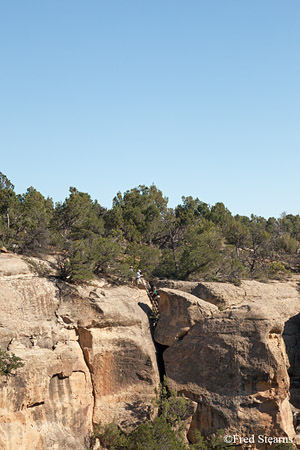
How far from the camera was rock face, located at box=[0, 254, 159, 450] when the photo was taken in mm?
16609

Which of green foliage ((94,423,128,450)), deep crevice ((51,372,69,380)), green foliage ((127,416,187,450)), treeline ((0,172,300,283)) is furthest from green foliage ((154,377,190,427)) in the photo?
treeline ((0,172,300,283))

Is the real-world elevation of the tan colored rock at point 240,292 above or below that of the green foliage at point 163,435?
above

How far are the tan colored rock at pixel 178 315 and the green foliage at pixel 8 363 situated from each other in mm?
7523

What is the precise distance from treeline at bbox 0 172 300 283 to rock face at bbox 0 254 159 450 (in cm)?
172

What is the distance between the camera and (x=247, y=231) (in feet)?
→ 123

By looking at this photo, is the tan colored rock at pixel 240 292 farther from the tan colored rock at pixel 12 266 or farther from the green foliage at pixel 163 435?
the tan colored rock at pixel 12 266

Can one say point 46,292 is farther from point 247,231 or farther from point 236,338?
point 247,231

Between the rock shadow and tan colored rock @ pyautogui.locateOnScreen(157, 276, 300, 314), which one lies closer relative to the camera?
tan colored rock @ pyautogui.locateOnScreen(157, 276, 300, 314)

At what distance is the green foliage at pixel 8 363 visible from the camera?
1592cm

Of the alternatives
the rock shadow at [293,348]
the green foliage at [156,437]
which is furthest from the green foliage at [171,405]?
the rock shadow at [293,348]

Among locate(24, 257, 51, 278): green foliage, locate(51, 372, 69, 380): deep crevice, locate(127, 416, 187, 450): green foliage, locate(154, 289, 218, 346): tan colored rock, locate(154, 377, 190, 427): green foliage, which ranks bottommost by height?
locate(127, 416, 187, 450): green foliage

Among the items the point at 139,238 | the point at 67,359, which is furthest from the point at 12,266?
the point at 139,238

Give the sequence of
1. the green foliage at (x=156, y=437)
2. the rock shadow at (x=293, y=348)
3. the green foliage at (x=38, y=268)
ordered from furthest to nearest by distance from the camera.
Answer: the rock shadow at (x=293, y=348) < the green foliage at (x=38, y=268) < the green foliage at (x=156, y=437)

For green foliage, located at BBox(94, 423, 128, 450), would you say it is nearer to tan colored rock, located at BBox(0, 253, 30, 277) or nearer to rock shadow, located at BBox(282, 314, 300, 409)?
tan colored rock, located at BBox(0, 253, 30, 277)
